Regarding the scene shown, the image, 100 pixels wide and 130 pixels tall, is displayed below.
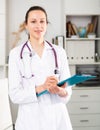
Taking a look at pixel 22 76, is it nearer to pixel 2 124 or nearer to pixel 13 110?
pixel 2 124

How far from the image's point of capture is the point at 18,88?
1374 mm

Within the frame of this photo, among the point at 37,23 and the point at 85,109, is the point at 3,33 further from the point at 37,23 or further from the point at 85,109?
the point at 37,23

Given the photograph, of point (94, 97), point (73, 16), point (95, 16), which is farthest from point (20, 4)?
point (94, 97)

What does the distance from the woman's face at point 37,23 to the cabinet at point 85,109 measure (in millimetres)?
2381

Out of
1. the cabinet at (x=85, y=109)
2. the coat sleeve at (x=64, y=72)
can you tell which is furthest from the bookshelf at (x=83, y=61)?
the coat sleeve at (x=64, y=72)

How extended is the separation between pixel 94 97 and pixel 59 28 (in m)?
1.27

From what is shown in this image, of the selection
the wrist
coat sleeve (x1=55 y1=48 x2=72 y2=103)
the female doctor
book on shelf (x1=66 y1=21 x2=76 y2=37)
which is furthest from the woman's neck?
book on shelf (x1=66 y1=21 x2=76 y2=37)

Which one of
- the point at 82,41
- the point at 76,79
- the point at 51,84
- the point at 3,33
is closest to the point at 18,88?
the point at 51,84

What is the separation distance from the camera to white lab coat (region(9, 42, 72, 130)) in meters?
1.38

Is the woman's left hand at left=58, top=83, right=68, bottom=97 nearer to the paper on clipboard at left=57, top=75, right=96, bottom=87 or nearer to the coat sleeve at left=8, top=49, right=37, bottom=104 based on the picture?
the paper on clipboard at left=57, top=75, right=96, bottom=87

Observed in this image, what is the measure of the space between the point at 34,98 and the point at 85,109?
251 cm

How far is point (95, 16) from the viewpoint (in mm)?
4066

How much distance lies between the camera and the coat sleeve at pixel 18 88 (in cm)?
136

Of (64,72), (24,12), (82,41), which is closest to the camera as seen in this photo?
(64,72)
